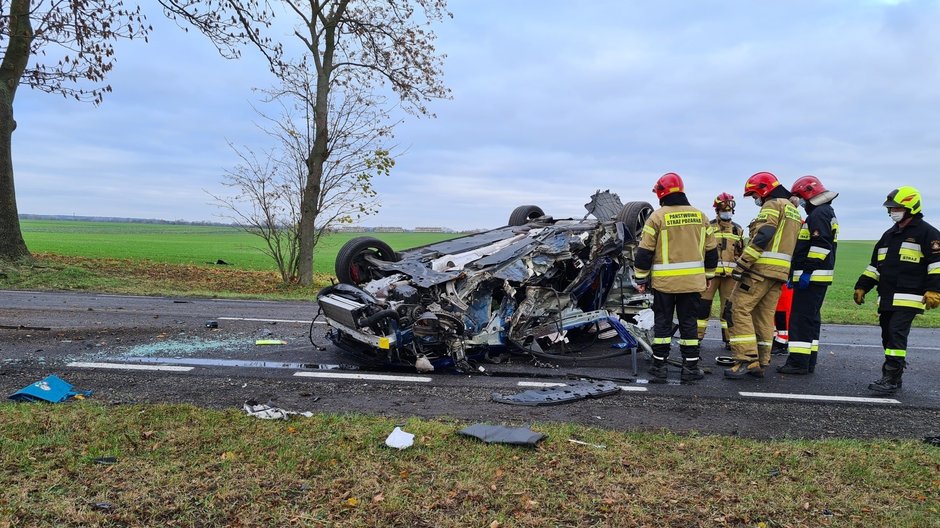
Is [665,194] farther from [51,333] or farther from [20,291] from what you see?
[20,291]

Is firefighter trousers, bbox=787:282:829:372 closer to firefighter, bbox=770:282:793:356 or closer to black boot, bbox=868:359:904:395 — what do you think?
black boot, bbox=868:359:904:395

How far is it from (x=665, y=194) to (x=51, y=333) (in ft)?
23.0

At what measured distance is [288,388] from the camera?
4.76 m

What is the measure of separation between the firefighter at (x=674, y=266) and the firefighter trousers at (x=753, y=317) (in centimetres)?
59

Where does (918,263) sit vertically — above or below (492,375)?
above

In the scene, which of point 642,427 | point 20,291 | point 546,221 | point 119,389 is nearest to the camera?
point 642,427

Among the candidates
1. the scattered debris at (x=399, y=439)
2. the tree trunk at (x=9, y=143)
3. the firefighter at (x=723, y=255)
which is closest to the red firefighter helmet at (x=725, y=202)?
the firefighter at (x=723, y=255)

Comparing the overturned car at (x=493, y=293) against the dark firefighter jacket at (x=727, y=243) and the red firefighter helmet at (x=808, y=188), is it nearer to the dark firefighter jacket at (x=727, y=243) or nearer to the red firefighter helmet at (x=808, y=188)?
the dark firefighter jacket at (x=727, y=243)

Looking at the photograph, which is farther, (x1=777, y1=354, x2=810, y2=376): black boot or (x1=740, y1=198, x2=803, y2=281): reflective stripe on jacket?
(x1=777, y1=354, x2=810, y2=376): black boot

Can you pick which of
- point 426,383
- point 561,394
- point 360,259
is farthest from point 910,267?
point 360,259

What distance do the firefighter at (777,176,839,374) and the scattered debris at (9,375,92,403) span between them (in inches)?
252

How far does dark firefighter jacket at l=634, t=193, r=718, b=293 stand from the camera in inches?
211

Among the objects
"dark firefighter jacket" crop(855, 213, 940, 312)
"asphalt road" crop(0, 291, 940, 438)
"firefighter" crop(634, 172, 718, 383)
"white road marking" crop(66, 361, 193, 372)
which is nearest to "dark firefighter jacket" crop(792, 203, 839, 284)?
"dark firefighter jacket" crop(855, 213, 940, 312)

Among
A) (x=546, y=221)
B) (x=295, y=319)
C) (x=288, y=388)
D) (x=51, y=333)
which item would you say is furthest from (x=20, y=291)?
(x=546, y=221)
